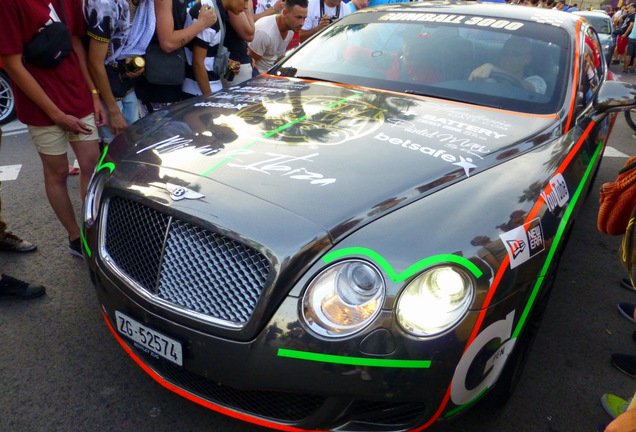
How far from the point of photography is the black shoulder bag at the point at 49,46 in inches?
98.9

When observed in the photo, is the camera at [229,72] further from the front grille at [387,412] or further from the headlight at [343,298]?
the front grille at [387,412]

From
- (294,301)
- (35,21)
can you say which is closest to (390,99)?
(294,301)

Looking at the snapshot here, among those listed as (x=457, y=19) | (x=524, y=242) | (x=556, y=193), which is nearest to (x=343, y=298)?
(x=524, y=242)

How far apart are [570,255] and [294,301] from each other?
8.84 ft

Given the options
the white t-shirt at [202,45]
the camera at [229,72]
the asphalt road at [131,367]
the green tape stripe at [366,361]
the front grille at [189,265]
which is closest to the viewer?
the green tape stripe at [366,361]

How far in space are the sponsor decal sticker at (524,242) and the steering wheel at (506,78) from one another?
1121 mm

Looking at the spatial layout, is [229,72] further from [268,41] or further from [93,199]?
[93,199]

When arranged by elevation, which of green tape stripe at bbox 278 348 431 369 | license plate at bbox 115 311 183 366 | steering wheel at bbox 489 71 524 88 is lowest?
license plate at bbox 115 311 183 366

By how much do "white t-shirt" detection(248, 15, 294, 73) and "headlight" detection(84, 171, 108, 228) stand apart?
2.89m

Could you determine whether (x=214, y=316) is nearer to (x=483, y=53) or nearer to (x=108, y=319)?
(x=108, y=319)

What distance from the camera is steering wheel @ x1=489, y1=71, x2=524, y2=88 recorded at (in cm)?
264

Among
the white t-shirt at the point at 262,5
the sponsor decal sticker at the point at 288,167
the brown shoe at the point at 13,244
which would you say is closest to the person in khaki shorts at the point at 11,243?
the brown shoe at the point at 13,244

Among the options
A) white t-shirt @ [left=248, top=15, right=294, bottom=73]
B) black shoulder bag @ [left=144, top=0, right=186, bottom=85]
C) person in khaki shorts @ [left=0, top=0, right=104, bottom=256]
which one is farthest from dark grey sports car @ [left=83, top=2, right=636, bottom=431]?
white t-shirt @ [left=248, top=15, right=294, bottom=73]

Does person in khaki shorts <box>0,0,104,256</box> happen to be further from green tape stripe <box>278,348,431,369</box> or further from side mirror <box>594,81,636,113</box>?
side mirror <box>594,81,636,113</box>
